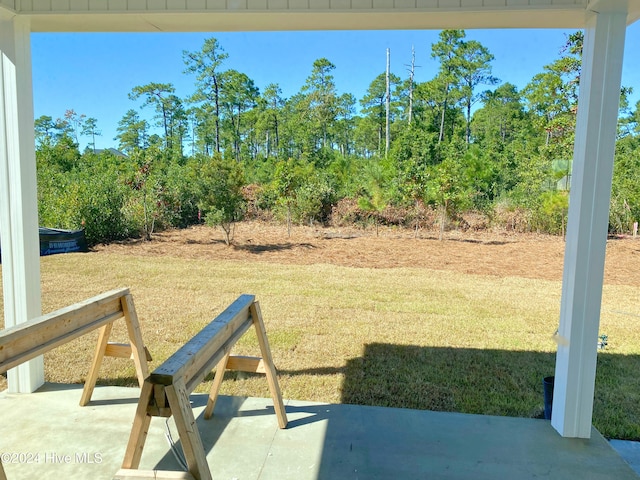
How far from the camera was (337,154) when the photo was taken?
1377cm

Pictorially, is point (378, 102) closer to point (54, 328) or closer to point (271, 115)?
point (271, 115)

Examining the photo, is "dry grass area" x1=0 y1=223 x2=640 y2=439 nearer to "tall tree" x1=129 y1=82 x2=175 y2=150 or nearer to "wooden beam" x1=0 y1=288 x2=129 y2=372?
"wooden beam" x1=0 y1=288 x2=129 y2=372

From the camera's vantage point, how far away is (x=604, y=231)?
240 cm

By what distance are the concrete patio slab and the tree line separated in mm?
5944

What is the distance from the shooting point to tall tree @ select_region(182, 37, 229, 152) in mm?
13055

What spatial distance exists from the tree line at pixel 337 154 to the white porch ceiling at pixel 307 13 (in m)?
5.72

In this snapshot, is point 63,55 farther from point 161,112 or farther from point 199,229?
point 199,229

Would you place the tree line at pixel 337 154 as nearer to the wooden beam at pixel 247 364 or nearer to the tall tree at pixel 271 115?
the tall tree at pixel 271 115

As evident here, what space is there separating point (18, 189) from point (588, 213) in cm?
323

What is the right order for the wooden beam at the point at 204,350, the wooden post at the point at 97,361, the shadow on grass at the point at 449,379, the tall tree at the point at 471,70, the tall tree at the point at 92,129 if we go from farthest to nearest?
the tall tree at the point at 471,70 < the tall tree at the point at 92,129 < the shadow on grass at the point at 449,379 < the wooden post at the point at 97,361 < the wooden beam at the point at 204,350

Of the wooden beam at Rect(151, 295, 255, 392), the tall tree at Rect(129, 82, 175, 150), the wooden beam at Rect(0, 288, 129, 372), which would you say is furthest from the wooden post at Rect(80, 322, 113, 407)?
the tall tree at Rect(129, 82, 175, 150)

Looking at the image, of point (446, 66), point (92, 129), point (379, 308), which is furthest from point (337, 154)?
point (379, 308)

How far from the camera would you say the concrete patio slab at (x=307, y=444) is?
86.5 inches

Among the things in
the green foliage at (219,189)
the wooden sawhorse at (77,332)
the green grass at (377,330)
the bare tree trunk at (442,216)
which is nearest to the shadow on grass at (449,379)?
the green grass at (377,330)
